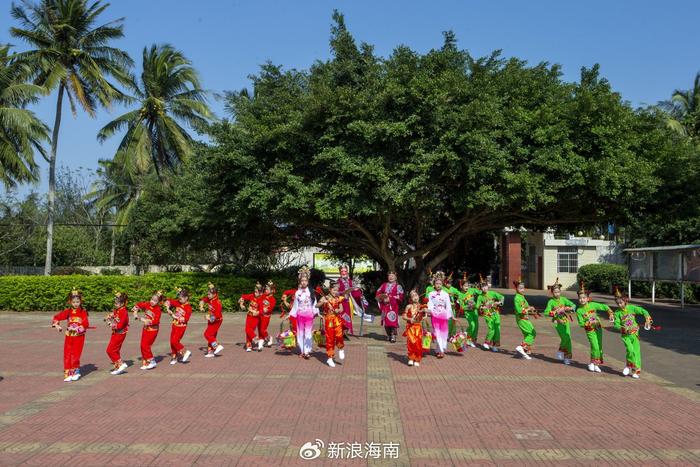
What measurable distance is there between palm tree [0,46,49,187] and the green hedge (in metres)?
5.10

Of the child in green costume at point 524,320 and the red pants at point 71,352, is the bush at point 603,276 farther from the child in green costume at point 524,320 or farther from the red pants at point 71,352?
the red pants at point 71,352

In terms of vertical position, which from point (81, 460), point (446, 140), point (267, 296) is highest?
point (446, 140)

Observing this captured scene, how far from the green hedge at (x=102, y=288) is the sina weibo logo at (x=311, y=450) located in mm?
15633

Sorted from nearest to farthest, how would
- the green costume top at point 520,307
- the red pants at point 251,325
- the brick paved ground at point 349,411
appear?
the brick paved ground at point 349,411 → the green costume top at point 520,307 → the red pants at point 251,325

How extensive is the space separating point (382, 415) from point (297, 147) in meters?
11.4

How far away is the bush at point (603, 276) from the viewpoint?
34.4 m

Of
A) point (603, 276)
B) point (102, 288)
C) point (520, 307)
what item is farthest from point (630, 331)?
point (603, 276)

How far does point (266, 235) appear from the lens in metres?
23.0

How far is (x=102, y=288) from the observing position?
2156 cm

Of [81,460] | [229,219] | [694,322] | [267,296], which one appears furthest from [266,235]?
[81,460]

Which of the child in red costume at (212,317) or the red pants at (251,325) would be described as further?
the red pants at (251,325)

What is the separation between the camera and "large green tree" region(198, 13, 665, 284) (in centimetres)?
1588

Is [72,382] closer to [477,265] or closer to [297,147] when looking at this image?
[297,147]

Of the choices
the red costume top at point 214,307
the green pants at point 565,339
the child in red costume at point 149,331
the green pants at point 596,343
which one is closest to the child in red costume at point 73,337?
the child in red costume at point 149,331
